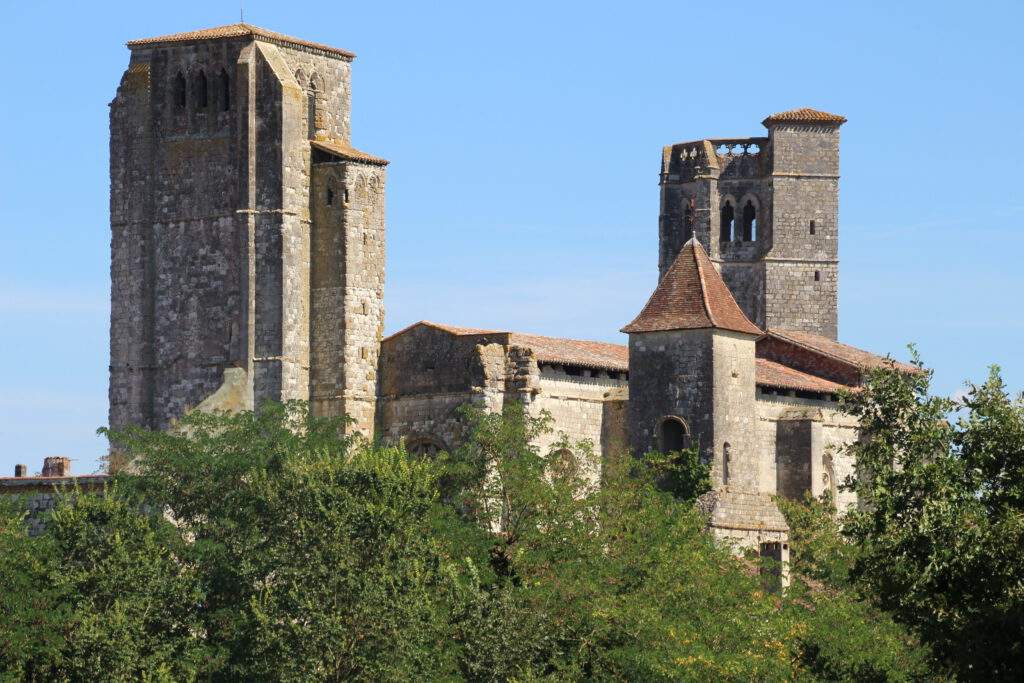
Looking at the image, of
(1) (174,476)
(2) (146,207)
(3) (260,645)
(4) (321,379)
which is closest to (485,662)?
(3) (260,645)

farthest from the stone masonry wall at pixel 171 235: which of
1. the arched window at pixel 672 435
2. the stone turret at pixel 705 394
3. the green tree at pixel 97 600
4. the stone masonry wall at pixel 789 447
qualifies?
the green tree at pixel 97 600

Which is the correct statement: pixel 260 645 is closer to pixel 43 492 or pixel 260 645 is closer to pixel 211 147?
pixel 43 492

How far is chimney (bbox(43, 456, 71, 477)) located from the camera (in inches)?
2714

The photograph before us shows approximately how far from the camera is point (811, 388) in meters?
68.2

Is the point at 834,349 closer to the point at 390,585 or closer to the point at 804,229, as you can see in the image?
the point at 804,229

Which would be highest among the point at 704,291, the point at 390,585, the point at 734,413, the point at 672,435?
the point at 704,291

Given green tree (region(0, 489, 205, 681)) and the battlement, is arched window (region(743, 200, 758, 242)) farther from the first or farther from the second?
green tree (region(0, 489, 205, 681))

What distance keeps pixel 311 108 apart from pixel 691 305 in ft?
35.8

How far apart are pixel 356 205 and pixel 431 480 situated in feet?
49.7

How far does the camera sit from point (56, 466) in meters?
69.4

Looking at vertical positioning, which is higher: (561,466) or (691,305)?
(691,305)

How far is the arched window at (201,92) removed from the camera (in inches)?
2598

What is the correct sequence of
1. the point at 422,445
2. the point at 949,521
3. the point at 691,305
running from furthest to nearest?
the point at 422,445 < the point at 691,305 < the point at 949,521

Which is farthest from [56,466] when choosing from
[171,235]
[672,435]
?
[672,435]
